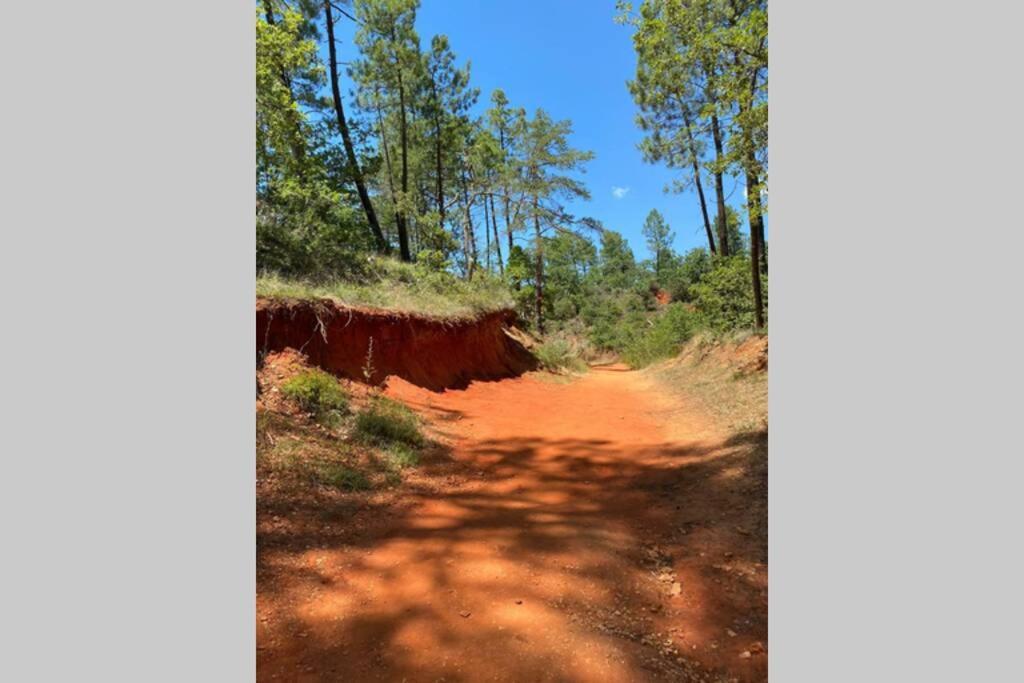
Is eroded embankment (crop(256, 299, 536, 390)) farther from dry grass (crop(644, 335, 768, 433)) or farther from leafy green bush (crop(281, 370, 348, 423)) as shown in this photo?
dry grass (crop(644, 335, 768, 433))

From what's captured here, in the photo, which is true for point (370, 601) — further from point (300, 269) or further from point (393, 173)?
point (393, 173)

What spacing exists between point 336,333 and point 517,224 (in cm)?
1764

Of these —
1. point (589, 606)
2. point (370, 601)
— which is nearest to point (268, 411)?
point (370, 601)

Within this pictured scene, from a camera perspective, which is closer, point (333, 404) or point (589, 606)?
point (589, 606)

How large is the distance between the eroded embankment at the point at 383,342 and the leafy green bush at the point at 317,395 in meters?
0.99

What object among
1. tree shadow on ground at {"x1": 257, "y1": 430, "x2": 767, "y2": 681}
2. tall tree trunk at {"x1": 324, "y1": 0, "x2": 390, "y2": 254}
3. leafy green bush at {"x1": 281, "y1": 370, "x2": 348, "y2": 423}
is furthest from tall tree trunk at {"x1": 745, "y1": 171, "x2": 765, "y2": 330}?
tall tree trunk at {"x1": 324, "y1": 0, "x2": 390, "y2": 254}

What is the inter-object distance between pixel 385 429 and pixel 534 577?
180 inches

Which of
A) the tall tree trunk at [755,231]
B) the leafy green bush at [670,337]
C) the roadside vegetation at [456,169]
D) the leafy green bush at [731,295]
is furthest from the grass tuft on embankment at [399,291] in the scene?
the leafy green bush at [670,337]

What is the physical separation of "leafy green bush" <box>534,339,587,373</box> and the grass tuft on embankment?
2660mm

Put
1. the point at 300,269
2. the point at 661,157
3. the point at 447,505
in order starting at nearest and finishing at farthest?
the point at 447,505 < the point at 300,269 < the point at 661,157

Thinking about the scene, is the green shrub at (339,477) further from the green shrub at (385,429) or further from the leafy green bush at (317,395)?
the leafy green bush at (317,395)

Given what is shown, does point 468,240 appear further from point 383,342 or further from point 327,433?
point 327,433

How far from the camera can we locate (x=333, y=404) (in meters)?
8.16

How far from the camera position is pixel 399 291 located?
1372cm
